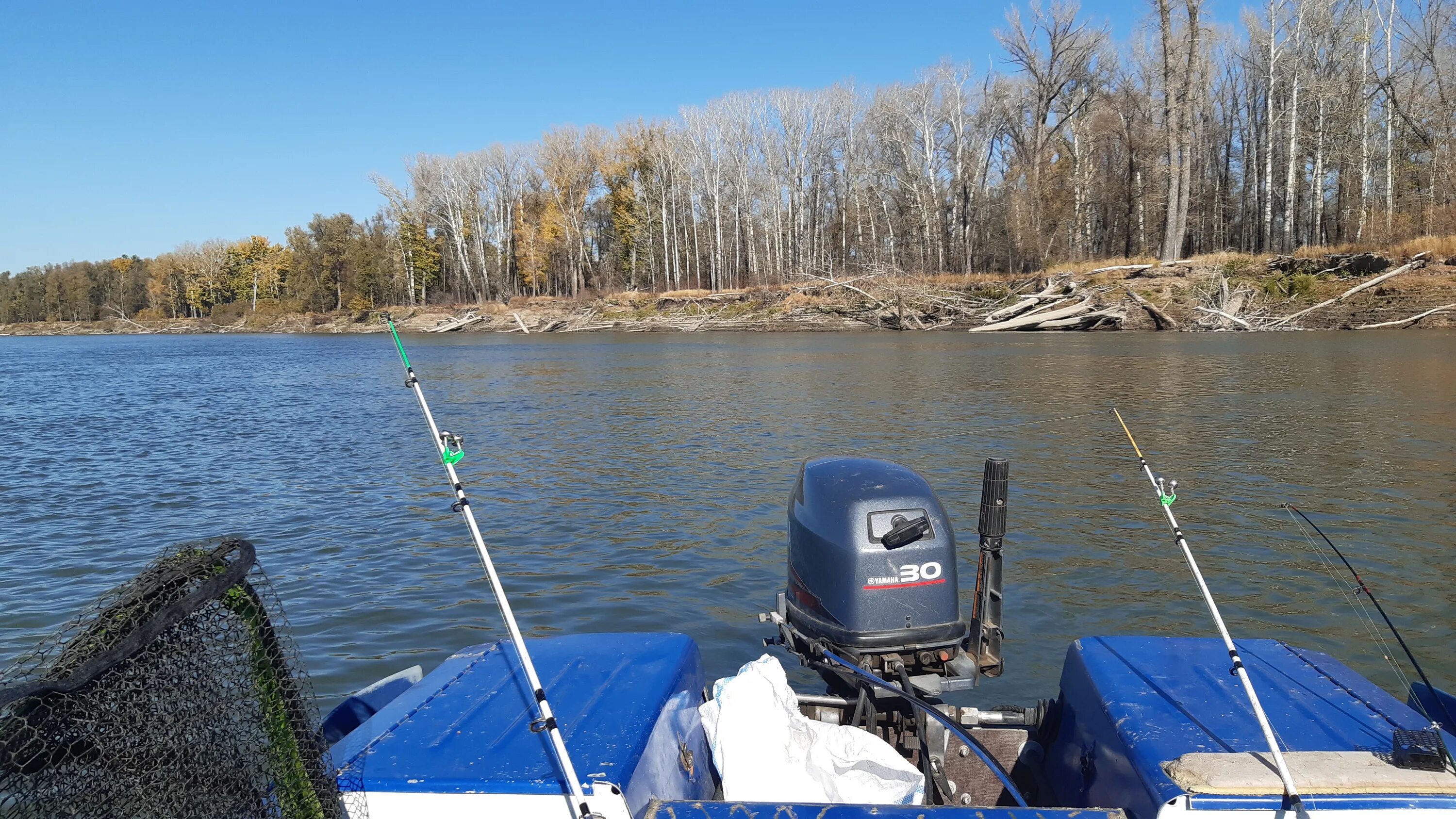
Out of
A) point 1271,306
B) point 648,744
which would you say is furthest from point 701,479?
point 1271,306

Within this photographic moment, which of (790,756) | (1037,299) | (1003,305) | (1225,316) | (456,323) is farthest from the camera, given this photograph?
(456,323)

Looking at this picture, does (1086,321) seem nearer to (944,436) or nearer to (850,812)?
(944,436)

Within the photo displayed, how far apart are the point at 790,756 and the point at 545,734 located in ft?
3.01

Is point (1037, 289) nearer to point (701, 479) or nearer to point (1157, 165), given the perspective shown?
point (1157, 165)

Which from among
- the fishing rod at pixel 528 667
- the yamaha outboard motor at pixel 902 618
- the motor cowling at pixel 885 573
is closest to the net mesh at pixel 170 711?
the fishing rod at pixel 528 667

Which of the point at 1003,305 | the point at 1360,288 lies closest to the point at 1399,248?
the point at 1360,288

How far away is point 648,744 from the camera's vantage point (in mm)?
2994

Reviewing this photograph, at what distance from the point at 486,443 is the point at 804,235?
54374 mm

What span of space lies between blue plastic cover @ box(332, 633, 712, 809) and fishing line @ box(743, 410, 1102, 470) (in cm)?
951

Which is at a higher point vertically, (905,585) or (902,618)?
(905,585)

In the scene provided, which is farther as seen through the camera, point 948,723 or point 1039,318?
point 1039,318

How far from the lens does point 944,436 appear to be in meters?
15.0

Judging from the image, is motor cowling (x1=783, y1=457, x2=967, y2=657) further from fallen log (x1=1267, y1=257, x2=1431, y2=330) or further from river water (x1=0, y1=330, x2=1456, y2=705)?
fallen log (x1=1267, y1=257, x2=1431, y2=330)

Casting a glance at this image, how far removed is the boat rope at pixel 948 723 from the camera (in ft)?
9.70
